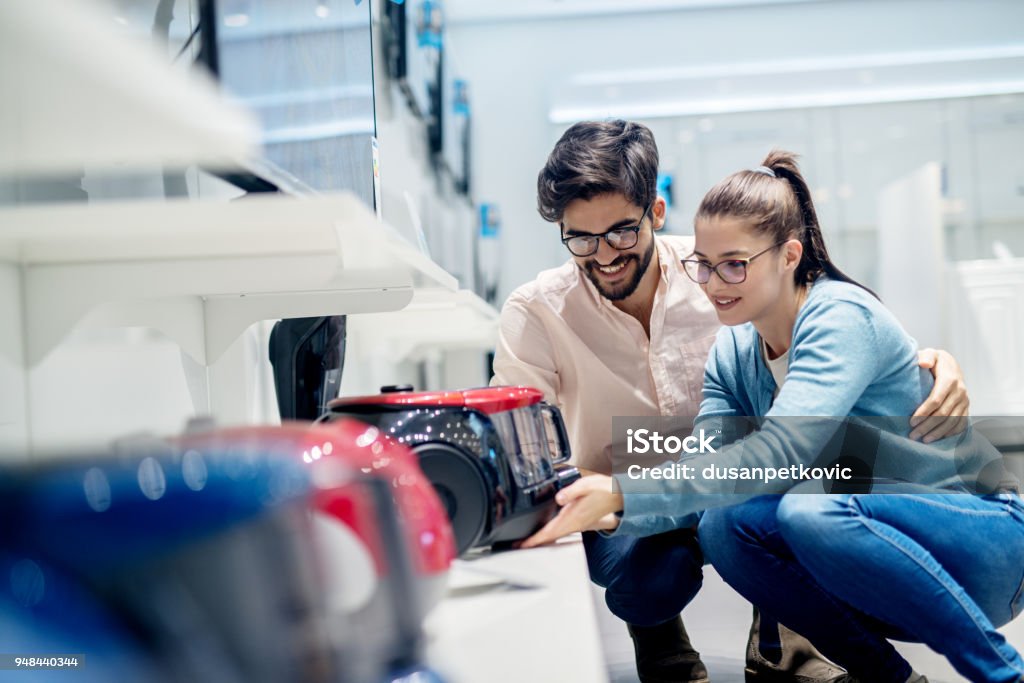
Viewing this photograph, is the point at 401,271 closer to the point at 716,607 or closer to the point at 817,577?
the point at 817,577

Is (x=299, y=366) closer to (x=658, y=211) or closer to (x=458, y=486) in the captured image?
(x=458, y=486)

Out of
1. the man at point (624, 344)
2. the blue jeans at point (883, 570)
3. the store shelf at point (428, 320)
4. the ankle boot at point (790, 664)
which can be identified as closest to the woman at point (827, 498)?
the blue jeans at point (883, 570)

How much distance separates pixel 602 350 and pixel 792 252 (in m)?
0.42

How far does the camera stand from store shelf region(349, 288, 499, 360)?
1.63 meters

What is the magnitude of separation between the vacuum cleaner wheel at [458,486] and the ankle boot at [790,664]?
0.93 meters

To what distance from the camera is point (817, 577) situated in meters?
1.18

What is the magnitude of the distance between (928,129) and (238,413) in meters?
4.32

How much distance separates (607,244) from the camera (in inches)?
57.1

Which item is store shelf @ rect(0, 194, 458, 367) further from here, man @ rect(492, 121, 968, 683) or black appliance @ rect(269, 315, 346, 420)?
man @ rect(492, 121, 968, 683)

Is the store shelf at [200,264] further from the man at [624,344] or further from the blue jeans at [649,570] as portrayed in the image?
the blue jeans at [649,570]

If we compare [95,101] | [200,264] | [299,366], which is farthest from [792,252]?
[95,101]

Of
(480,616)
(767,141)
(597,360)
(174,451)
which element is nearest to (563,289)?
(597,360)

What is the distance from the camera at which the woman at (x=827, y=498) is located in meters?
1.09

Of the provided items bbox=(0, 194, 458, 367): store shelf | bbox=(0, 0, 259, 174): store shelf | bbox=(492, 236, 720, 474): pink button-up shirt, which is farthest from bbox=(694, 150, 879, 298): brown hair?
bbox=(0, 0, 259, 174): store shelf
